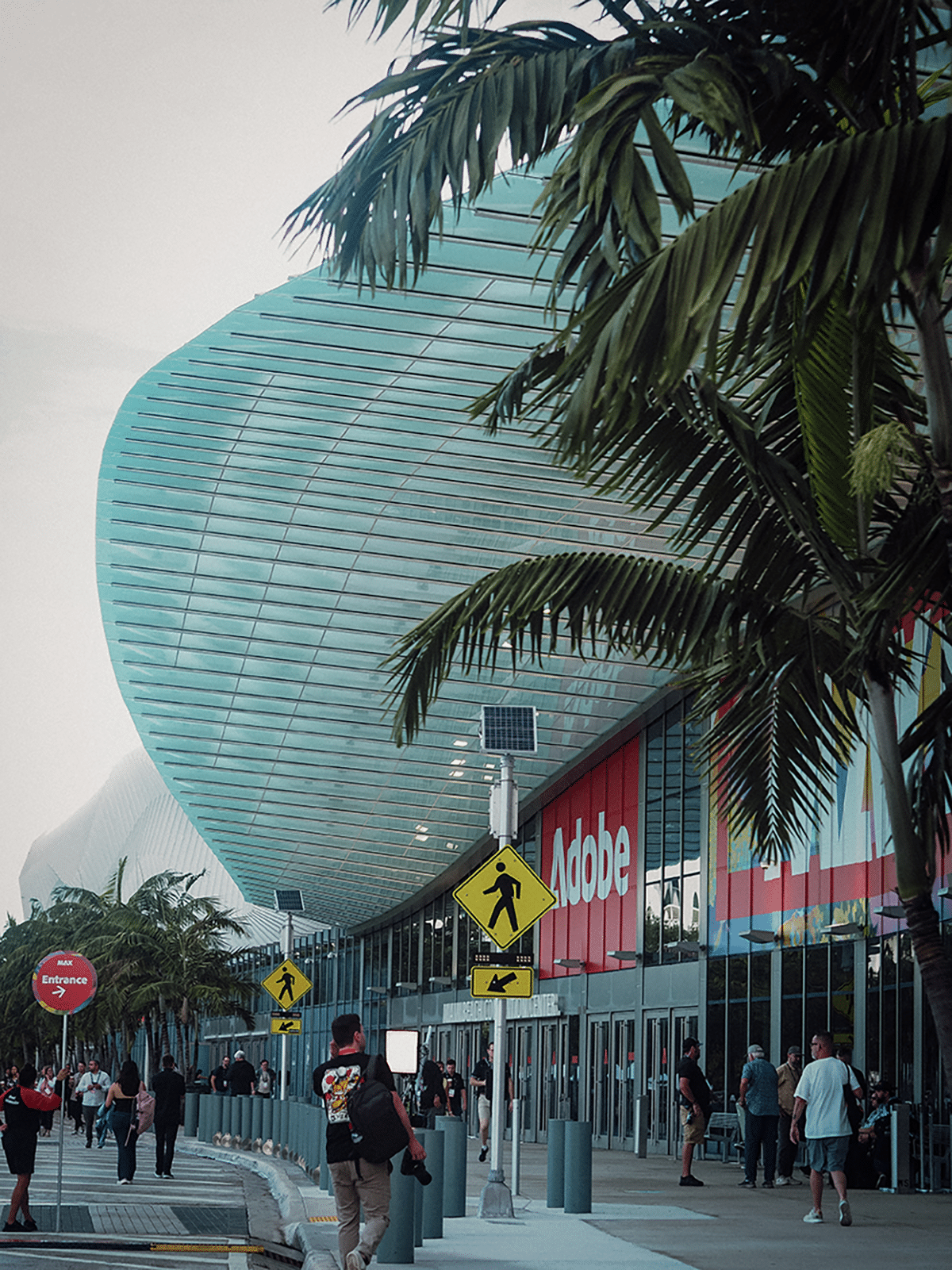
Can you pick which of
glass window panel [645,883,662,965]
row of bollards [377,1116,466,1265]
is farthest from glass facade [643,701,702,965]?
row of bollards [377,1116,466,1265]

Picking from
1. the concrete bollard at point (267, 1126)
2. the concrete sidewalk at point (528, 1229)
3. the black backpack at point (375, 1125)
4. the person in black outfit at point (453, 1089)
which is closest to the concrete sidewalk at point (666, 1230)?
the concrete sidewalk at point (528, 1229)

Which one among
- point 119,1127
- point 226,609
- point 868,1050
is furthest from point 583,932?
point 119,1127

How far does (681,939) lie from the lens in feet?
106

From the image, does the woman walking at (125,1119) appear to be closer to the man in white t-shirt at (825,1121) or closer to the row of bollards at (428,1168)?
the row of bollards at (428,1168)

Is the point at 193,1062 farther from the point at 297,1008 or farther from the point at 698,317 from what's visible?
Answer: the point at 698,317

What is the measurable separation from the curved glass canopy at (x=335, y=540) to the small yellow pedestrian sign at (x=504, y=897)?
6419mm

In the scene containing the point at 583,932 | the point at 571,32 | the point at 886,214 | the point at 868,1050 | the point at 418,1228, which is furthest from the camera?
the point at 583,932

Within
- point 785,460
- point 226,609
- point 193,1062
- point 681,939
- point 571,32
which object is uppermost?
point 226,609

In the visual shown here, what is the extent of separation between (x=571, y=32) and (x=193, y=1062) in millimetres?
51917

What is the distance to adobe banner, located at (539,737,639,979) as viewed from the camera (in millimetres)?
35719

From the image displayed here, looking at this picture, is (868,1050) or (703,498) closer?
(703,498)

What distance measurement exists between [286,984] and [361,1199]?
21.1 metres

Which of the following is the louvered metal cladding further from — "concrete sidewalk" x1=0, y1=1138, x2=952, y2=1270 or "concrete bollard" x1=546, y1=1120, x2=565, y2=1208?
"concrete sidewalk" x1=0, y1=1138, x2=952, y2=1270

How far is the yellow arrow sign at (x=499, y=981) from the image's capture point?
47.7ft
